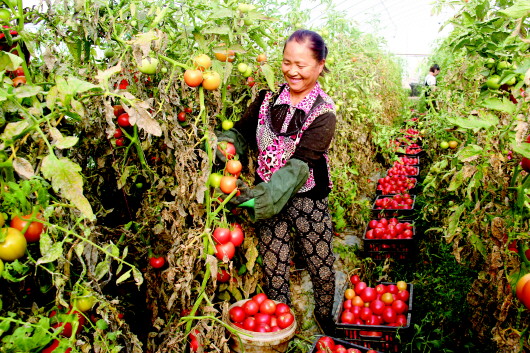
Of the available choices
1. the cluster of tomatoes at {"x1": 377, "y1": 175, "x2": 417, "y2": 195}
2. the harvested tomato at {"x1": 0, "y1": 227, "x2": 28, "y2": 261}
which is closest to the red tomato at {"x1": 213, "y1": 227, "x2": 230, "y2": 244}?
the harvested tomato at {"x1": 0, "y1": 227, "x2": 28, "y2": 261}

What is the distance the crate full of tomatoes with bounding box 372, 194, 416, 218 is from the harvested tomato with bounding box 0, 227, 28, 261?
308 centimetres

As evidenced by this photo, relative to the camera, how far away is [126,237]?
190cm

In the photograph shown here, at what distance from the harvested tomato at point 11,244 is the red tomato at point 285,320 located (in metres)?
1.24

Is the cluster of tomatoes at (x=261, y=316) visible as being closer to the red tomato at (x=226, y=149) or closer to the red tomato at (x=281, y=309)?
the red tomato at (x=281, y=309)

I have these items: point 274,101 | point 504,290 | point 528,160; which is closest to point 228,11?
point 274,101

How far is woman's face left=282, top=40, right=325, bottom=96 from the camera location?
1.86 m

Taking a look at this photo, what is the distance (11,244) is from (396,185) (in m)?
3.79

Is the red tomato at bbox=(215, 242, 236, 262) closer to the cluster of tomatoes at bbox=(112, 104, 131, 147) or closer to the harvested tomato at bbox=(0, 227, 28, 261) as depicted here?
the cluster of tomatoes at bbox=(112, 104, 131, 147)

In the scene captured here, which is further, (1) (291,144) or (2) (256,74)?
(2) (256,74)

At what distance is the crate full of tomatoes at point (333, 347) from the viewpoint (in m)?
1.86

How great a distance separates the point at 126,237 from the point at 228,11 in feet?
3.59

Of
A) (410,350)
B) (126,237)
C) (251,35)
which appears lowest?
(410,350)

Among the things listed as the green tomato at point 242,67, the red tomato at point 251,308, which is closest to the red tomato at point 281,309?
the red tomato at point 251,308

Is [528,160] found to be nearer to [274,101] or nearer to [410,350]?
[274,101]
